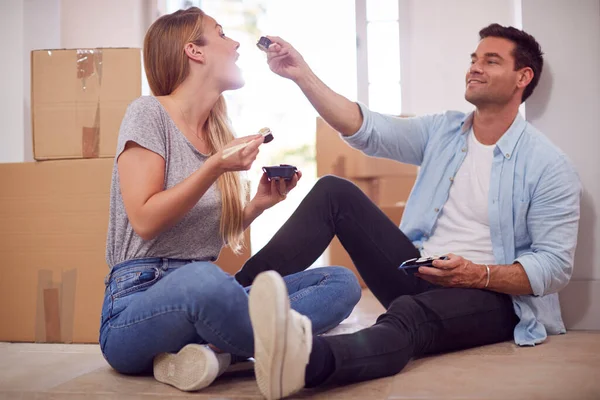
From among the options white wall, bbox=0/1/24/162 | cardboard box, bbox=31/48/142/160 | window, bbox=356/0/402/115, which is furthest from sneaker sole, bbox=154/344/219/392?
window, bbox=356/0/402/115

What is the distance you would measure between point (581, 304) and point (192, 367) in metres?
1.24

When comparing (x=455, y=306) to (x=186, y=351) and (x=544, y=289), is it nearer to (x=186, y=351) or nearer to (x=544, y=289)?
(x=544, y=289)

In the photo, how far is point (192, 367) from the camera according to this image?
4.17ft

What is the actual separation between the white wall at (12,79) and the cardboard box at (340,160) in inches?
50.5

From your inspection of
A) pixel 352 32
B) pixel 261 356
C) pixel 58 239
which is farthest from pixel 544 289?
pixel 352 32

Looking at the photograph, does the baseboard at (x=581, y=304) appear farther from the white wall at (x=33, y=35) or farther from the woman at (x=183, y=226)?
the white wall at (x=33, y=35)

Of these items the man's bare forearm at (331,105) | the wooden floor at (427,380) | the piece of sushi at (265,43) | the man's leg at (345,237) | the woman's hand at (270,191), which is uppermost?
the piece of sushi at (265,43)

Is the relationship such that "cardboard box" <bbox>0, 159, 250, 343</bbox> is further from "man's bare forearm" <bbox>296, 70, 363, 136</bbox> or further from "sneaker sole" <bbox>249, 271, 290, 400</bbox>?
"sneaker sole" <bbox>249, 271, 290, 400</bbox>

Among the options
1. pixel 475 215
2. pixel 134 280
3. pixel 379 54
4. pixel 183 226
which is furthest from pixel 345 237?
pixel 379 54

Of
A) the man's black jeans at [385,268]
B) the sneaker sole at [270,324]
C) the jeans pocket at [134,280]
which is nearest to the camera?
the sneaker sole at [270,324]

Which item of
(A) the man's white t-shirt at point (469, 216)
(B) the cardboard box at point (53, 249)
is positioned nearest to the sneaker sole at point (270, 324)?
(A) the man's white t-shirt at point (469, 216)

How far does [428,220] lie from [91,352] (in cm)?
101

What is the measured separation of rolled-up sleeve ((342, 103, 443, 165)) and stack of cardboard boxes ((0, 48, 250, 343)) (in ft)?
2.35

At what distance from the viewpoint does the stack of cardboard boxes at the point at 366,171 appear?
2.78 metres
